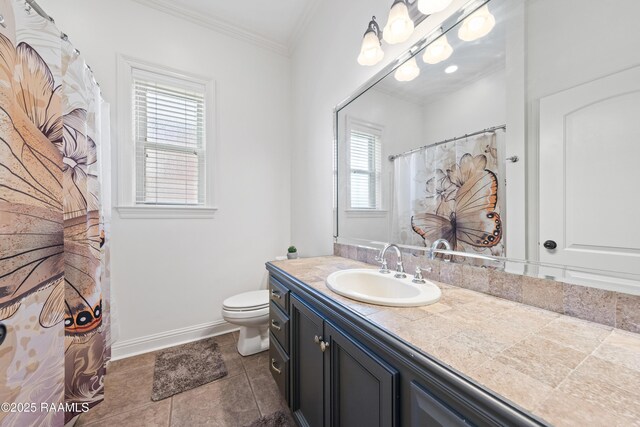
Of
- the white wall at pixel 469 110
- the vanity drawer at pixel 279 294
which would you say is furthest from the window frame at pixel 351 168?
the vanity drawer at pixel 279 294

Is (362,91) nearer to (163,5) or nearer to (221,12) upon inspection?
(221,12)

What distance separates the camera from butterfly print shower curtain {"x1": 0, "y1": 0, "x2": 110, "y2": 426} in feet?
2.62

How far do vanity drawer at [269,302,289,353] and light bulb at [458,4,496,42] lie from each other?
1519 mm

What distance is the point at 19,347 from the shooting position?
0.81 metres

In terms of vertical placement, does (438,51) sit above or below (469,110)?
above

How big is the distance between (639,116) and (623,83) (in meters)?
0.10

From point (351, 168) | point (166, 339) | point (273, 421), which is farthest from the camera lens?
point (166, 339)

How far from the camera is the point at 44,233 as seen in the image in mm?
921

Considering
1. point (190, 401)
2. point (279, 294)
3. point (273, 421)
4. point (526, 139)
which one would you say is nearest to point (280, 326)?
point (279, 294)

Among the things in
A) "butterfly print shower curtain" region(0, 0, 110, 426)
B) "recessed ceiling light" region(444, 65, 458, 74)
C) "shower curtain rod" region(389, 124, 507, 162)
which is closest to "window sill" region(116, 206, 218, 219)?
"butterfly print shower curtain" region(0, 0, 110, 426)

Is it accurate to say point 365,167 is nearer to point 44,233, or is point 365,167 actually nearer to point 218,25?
point 44,233

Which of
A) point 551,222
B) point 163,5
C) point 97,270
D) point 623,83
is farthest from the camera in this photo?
point 163,5

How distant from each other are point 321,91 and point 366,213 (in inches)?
45.7

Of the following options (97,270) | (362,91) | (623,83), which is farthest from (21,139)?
(623,83)
